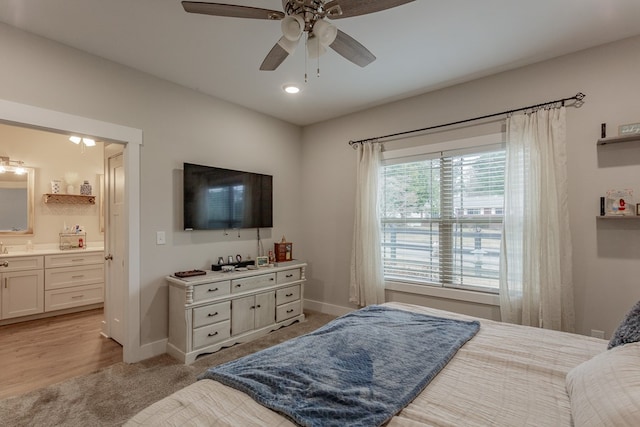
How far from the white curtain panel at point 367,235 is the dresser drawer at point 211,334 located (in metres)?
1.60

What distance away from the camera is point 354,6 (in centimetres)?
165

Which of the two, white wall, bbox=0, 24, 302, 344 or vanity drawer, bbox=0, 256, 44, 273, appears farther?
vanity drawer, bbox=0, 256, 44, 273

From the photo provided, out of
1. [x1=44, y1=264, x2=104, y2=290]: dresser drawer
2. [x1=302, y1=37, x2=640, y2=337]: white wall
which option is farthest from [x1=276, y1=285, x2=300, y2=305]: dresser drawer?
[x1=44, y1=264, x2=104, y2=290]: dresser drawer

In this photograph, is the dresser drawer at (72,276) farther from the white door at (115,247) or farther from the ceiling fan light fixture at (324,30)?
the ceiling fan light fixture at (324,30)

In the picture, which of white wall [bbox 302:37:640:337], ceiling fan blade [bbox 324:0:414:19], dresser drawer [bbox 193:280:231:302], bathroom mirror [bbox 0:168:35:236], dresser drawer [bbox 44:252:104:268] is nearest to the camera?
ceiling fan blade [bbox 324:0:414:19]

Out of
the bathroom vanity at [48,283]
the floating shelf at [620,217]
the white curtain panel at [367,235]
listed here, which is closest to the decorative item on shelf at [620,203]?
the floating shelf at [620,217]

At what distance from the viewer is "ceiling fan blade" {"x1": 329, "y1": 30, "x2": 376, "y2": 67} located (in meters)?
1.91

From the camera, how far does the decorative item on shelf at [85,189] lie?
16.7 feet

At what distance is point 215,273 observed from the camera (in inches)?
132

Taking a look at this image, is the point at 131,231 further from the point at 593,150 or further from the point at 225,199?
the point at 593,150

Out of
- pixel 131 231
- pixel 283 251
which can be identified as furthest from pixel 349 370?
pixel 283 251

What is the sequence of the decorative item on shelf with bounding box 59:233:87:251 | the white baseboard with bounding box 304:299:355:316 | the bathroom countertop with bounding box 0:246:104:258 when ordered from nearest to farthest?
the bathroom countertop with bounding box 0:246:104:258 → the white baseboard with bounding box 304:299:355:316 → the decorative item on shelf with bounding box 59:233:87:251

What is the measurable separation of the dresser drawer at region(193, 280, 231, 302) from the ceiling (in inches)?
82.5

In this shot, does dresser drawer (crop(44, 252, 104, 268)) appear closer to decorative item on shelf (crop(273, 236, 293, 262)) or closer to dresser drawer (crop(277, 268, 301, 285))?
decorative item on shelf (crop(273, 236, 293, 262))
